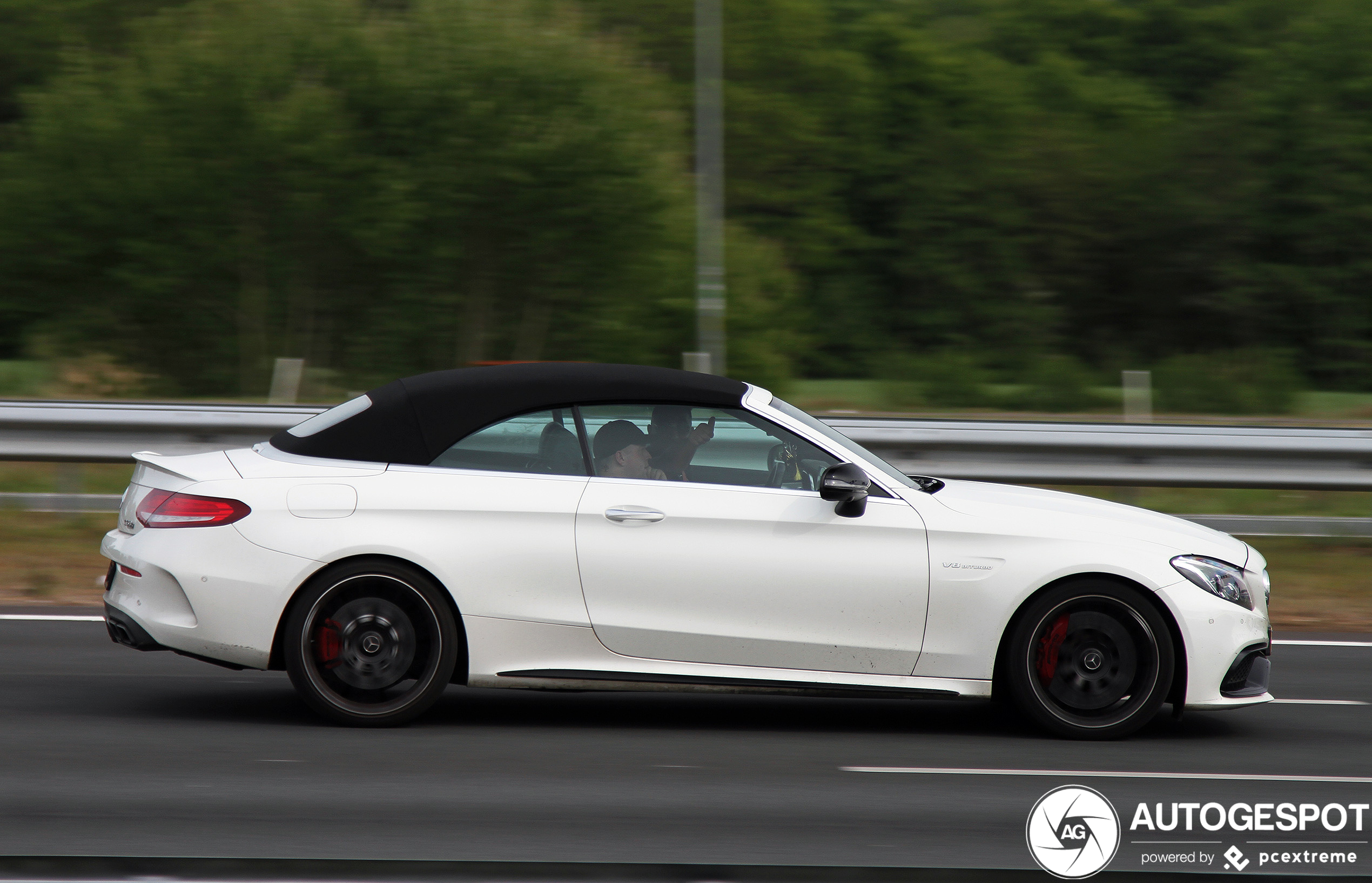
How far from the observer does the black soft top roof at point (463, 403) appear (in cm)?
617

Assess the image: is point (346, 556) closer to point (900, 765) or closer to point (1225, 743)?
point (900, 765)

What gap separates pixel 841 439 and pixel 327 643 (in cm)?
226

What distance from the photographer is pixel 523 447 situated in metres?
6.18

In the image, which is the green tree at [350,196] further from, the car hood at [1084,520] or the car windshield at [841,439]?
the car hood at [1084,520]

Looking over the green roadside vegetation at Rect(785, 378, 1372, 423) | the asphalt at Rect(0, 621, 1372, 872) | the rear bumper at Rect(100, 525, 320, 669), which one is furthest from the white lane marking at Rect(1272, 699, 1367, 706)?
the green roadside vegetation at Rect(785, 378, 1372, 423)

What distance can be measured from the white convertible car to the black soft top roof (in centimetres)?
1

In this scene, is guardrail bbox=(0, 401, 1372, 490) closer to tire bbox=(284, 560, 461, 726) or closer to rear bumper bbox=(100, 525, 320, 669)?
tire bbox=(284, 560, 461, 726)

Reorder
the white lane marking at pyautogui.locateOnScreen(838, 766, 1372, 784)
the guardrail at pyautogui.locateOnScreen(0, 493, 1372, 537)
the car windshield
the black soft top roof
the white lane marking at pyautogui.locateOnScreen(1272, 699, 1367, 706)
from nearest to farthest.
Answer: the white lane marking at pyautogui.locateOnScreen(838, 766, 1372, 784) < the black soft top roof < the car windshield < the white lane marking at pyautogui.locateOnScreen(1272, 699, 1367, 706) < the guardrail at pyautogui.locateOnScreen(0, 493, 1372, 537)

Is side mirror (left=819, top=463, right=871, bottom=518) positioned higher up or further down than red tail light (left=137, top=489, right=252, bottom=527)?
higher up

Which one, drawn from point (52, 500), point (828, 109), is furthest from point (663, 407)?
point (828, 109)

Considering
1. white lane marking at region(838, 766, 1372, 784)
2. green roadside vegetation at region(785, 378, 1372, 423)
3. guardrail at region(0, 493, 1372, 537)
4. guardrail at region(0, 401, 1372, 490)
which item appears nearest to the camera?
white lane marking at region(838, 766, 1372, 784)

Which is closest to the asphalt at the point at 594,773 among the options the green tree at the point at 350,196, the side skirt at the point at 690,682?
the side skirt at the point at 690,682

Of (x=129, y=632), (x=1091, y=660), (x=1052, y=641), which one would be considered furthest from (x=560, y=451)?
(x=1091, y=660)

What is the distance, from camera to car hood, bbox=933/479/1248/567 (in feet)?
20.2
